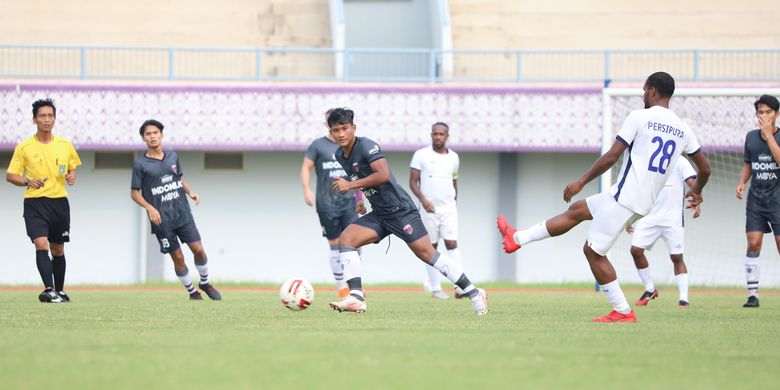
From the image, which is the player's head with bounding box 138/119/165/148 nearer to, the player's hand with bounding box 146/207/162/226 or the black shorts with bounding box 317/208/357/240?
the player's hand with bounding box 146/207/162/226

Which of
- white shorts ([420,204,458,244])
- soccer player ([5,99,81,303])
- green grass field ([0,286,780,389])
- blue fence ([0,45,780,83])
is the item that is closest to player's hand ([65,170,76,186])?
soccer player ([5,99,81,303])

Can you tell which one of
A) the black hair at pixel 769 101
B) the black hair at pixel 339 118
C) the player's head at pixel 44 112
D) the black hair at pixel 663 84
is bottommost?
the black hair at pixel 339 118

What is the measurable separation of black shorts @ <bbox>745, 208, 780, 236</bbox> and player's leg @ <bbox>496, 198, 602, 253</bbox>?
15.2 ft

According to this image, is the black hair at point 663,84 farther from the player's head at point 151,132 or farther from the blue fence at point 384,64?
the blue fence at point 384,64

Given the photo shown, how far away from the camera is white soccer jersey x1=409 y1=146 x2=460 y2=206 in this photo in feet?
54.0

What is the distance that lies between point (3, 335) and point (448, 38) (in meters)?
19.4

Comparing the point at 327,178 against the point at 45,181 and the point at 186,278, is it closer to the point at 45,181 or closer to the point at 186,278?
the point at 186,278

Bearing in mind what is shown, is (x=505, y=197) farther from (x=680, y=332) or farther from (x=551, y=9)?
(x=680, y=332)

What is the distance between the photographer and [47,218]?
1318 cm

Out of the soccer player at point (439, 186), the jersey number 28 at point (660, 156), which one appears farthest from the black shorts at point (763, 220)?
the jersey number 28 at point (660, 156)

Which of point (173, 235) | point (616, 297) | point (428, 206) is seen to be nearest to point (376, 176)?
point (616, 297)

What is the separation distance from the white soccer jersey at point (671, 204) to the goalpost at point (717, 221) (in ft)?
19.4

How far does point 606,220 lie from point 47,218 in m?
6.71

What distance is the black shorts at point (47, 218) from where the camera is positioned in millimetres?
13109
